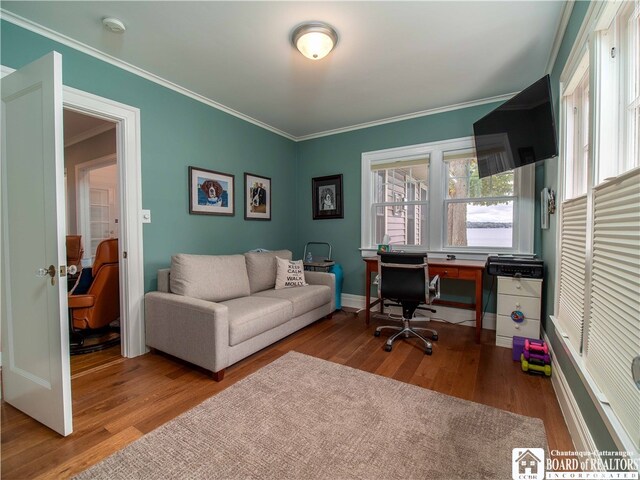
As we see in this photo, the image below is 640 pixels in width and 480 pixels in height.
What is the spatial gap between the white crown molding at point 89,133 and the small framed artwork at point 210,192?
5.16 ft

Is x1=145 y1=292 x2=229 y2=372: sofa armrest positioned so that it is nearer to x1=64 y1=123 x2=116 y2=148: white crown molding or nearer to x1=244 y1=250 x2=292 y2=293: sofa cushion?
x1=244 y1=250 x2=292 y2=293: sofa cushion

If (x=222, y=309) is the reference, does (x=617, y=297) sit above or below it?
above

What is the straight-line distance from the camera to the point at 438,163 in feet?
11.7

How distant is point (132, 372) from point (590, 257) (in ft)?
10.2

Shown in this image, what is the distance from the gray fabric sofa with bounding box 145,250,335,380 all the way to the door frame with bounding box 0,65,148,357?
11 centimetres

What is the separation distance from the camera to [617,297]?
1138mm

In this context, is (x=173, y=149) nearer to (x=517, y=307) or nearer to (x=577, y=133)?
(x=577, y=133)

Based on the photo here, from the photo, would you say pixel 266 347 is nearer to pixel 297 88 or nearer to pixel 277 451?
pixel 277 451

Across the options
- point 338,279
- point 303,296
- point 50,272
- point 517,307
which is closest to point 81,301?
point 50,272

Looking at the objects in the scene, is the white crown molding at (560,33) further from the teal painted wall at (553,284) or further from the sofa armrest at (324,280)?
the sofa armrest at (324,280)

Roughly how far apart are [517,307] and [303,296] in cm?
204

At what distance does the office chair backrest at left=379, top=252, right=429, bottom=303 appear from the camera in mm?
2676

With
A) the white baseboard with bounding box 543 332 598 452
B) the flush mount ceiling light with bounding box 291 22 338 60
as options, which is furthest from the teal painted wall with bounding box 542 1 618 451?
the flush mount ceiling light with bounding box 291 22 338 60

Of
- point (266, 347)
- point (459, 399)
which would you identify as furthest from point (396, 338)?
point (266, 347)
